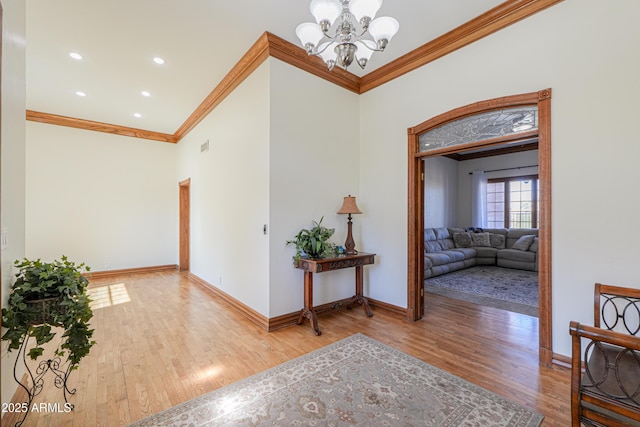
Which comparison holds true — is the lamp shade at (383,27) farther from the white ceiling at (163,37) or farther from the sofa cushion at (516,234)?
the sofa cushion at (516,234)

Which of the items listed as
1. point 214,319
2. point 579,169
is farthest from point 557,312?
point 214,319

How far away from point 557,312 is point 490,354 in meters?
0.69

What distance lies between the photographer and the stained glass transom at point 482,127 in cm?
268

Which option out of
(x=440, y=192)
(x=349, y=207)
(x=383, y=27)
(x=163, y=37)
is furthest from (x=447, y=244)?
(x=163, y=37)

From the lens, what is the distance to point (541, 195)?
2539 millimetres

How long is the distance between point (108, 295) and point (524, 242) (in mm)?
8593

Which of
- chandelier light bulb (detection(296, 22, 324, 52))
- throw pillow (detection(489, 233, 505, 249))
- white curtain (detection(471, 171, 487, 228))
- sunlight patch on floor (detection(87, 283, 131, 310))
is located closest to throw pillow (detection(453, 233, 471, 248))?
throw pillow (detection(489, 233, 505, 249))

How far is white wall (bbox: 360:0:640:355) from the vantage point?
214cm

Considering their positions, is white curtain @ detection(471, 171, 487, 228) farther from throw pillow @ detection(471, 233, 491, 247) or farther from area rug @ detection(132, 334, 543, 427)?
area rug @ detection(132, 334, 543, 427)

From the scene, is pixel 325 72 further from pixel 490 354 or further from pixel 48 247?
pixel 48 247

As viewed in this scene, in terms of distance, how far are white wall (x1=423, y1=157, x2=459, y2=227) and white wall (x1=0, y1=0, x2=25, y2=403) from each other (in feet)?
23.1

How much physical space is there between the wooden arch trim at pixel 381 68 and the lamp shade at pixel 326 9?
1476 mm

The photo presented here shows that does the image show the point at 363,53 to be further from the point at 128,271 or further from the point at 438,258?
the point at 128,271

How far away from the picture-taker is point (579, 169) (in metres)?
2.34
